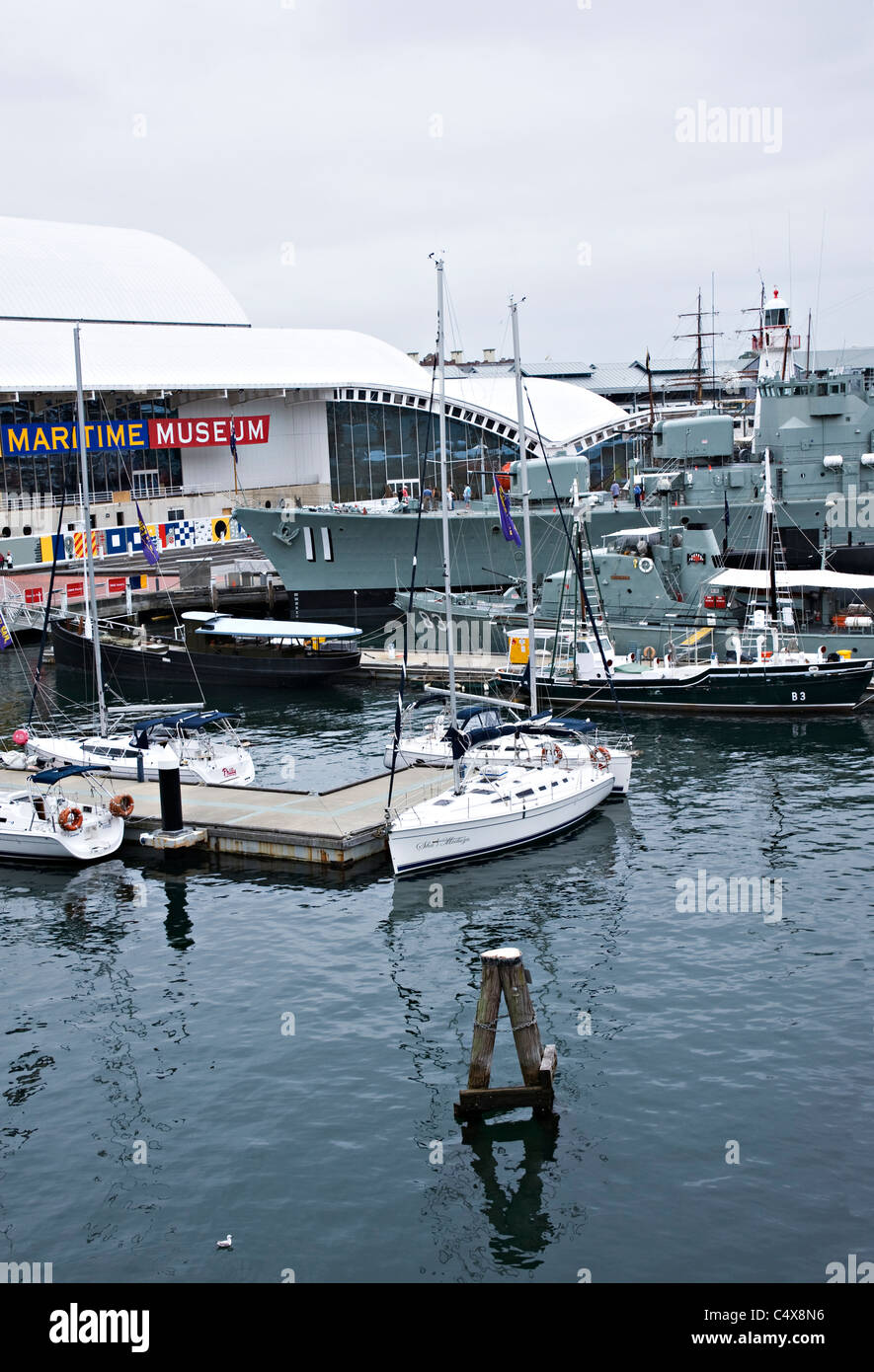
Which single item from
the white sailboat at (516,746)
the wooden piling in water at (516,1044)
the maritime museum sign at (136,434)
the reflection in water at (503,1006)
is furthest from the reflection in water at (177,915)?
the maritime museum sign at (136,434)

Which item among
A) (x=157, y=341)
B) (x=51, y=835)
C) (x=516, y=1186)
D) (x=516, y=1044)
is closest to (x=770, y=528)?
(x=51, y=835)

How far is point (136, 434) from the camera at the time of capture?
268 ft

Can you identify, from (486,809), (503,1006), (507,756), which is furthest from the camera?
(507,756)

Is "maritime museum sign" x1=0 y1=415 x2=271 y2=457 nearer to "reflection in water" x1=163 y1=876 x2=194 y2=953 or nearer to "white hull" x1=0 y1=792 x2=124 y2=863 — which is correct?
"white hull" x1=0 y1=792 x2=124 y2=863

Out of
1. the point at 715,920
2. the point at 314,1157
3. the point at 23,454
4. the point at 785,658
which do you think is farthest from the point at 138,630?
the point at 314,1157

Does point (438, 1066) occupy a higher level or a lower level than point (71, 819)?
lower

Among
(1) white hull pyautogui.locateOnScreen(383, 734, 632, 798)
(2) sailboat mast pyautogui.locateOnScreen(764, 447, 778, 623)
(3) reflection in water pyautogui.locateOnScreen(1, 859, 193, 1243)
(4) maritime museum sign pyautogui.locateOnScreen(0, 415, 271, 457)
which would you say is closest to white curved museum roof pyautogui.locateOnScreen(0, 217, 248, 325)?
(4) maritime museum sign pyautogui.locateOnScreen(0, 415, 271, 457)

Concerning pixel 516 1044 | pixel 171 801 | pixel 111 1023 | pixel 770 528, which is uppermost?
pixel 770 528

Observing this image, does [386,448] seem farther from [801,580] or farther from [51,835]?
[51,835]

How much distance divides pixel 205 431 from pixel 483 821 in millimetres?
60031

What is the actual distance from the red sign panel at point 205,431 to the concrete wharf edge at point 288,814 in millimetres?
49001

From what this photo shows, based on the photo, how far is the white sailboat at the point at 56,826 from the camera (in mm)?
31422

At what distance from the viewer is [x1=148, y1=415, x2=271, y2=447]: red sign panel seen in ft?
271

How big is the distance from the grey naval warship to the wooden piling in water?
116 ft
